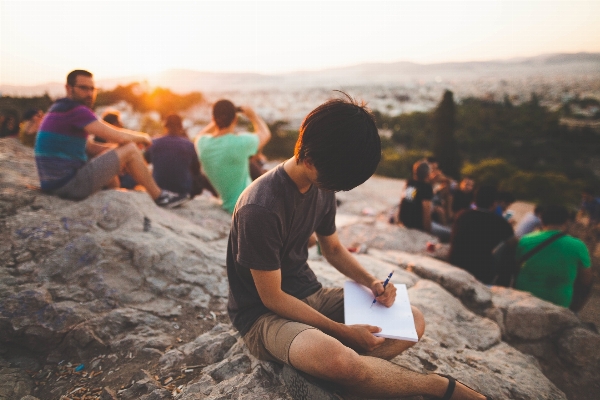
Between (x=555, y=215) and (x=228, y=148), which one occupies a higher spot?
(x=228, y=148)

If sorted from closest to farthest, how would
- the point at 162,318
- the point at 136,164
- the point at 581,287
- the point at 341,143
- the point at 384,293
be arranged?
1. the point at 341,143
2. the point at 384,293
3. the point at 162,318
4. the point at 581,287
5. the point at 136,164

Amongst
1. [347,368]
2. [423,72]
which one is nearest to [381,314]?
[347,368]

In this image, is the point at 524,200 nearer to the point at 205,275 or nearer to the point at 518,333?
the point at 518,333

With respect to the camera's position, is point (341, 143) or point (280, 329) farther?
point (280, 329)

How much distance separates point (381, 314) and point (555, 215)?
2642 mm

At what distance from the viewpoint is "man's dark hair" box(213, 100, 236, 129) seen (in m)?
4.05

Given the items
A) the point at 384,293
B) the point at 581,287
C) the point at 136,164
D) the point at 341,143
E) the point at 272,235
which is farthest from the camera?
the point at 136,164

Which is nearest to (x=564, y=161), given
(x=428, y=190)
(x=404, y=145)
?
(x=404, y=145)

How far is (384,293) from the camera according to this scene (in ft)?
6.51

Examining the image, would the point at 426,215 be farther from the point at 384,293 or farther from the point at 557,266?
the point at 384,293

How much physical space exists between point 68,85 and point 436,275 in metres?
4.05

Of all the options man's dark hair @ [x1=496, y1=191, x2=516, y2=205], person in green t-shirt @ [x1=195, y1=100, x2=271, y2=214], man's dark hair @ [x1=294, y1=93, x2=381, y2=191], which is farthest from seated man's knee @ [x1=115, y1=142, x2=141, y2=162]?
man's dark hair @ [x1=496, y1=191, x2=516, y2=205]

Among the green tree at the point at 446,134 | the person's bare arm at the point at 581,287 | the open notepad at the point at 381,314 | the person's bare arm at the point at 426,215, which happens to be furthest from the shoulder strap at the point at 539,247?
the green tree at the point at 446,134

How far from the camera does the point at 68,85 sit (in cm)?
319
